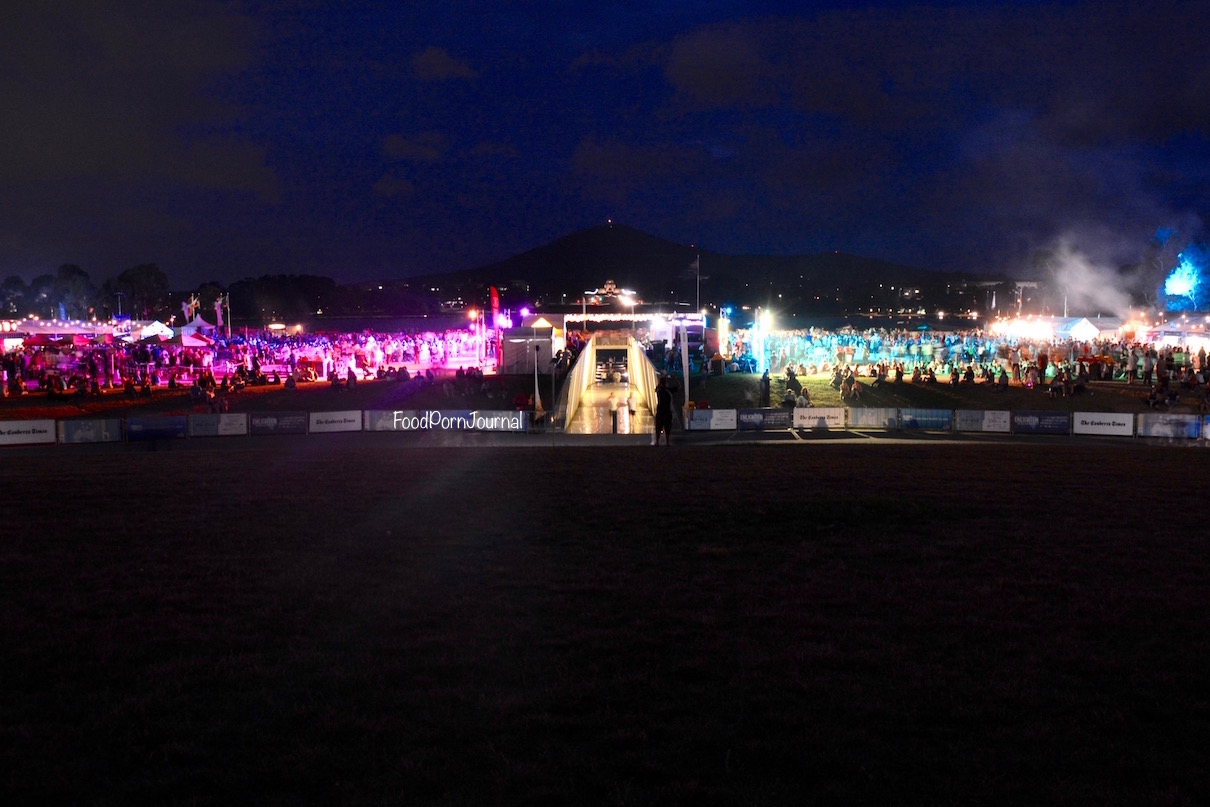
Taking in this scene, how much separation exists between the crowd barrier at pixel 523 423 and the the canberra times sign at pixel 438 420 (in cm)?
3

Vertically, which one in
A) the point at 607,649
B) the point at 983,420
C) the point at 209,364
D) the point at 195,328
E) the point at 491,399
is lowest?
the point at 607,649

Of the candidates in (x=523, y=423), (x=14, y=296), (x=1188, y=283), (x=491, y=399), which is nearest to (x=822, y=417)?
(x=523, y=423)

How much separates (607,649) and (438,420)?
17471 mm

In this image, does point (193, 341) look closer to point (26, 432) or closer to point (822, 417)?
point (26, 432)

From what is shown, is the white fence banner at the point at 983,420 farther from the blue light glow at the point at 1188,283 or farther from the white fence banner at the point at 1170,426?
the blue light glow at the point at 1188,283

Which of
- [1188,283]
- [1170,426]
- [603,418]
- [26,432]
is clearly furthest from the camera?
[1188,283]

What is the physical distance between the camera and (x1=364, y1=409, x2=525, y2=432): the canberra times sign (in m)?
22.6

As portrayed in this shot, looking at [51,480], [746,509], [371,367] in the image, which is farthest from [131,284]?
[746,509]

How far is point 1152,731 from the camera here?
4809mm

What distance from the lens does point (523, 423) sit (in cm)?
2242

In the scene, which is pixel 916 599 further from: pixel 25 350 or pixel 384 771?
pixel 25 350

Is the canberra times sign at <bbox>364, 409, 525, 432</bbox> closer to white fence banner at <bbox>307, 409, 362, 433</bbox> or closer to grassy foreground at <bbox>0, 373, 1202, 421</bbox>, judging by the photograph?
white fence banner at <bbox>307, 409, 362, 433</bbox>

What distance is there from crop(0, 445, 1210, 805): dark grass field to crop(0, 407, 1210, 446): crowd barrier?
9.85 meters

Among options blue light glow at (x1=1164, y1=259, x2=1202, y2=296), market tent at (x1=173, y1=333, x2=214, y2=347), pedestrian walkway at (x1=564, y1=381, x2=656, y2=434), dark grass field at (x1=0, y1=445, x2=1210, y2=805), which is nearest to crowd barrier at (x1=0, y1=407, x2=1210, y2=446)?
pedestrian walkway at (x1=564, y1=381, x2=656, y2=434)
